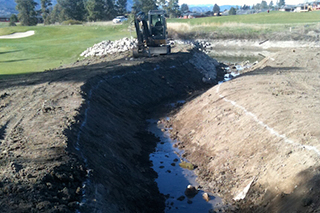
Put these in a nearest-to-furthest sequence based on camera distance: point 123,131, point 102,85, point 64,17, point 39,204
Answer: point 39,204, point 123,131, point 102,85, point 64,17

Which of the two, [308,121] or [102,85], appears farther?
[102,85]

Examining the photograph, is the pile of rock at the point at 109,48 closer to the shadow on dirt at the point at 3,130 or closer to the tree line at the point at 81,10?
the shadow on dirt at the point at 3,130

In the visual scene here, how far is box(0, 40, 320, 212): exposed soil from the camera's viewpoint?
8.69m

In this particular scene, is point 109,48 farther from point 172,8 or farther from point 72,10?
point 172,8

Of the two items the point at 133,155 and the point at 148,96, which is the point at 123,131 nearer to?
the point at 133,155

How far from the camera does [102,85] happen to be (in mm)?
19125

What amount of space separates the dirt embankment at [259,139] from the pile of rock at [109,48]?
15.9 metres

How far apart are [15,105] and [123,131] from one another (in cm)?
518

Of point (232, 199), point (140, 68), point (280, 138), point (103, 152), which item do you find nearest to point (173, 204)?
point (232, 199)

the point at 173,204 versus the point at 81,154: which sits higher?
the point at 81,154

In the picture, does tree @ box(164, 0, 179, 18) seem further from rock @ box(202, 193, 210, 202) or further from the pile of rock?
rock @ box(202, 193, 210, 202)

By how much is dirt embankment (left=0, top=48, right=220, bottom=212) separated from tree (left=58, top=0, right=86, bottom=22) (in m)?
65.9

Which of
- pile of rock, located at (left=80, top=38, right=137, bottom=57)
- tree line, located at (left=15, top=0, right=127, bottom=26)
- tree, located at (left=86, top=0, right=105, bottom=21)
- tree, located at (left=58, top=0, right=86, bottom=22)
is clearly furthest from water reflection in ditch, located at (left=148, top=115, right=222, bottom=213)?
tree, located at (left=58, top=0, right=86, bottom=22)

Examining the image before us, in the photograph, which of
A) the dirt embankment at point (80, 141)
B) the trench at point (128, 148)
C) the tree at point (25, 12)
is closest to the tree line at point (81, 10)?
the tree at point (25, 12)
